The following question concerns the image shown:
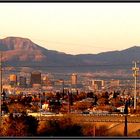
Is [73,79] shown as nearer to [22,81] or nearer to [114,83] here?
[114,83]

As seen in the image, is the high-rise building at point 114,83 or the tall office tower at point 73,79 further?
the tall office tower at point 73,79

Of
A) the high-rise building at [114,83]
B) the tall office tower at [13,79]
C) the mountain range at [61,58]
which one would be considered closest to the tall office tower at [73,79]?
the mountain range at [61,58]

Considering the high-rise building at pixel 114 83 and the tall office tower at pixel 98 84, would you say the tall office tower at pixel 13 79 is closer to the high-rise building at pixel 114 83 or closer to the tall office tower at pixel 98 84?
the tall office tower at pixel 98 84

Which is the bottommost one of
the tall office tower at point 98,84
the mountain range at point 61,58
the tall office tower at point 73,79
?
the tall office tower at point 98,84

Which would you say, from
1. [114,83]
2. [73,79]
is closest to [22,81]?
[73,79]

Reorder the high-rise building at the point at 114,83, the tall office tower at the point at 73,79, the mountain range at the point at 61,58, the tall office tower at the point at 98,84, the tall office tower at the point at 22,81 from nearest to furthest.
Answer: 1. the tall office tower at the point at 22,81
2. the high-rise building at the point at 114,83
3. the tall office tower at the point at 98,84
4. the tall office tower at the point at 73,79
5. the mountain range at the point at 61,58

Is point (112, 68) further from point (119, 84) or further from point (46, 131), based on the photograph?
point (46, 131)

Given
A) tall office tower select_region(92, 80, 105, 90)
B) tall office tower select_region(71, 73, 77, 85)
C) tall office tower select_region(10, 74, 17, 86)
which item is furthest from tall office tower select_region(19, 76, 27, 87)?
tall office tower select_region(92, 80, 105, 90)

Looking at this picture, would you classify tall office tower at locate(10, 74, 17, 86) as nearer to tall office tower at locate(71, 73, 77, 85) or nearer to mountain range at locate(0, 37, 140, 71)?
mountain range at locate(0, 37, 140, 71)

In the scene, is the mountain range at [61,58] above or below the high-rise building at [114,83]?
above
